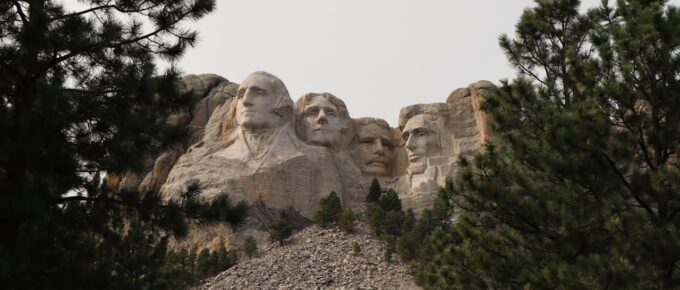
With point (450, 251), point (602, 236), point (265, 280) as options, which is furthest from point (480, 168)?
point (265, 280)

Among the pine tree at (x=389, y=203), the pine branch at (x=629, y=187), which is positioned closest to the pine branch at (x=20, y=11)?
the pine branch at (x=629, y=187)

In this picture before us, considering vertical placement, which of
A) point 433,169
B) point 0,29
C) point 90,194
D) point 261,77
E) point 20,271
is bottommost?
point 20,271

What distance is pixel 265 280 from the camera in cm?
2814

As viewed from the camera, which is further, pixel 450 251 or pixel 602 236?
pixel 450 251

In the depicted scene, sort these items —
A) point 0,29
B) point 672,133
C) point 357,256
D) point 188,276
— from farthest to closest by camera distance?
point 357,256, point 188,276, point 672,133, point 0,29

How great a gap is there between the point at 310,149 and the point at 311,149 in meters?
0.03

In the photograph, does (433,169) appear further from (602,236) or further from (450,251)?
(602,236)

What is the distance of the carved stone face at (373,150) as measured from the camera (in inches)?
1453

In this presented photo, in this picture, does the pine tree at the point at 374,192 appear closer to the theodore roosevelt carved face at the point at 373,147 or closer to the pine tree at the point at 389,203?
the pine tree at the point at 389,203

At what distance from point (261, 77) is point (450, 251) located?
1757 cm

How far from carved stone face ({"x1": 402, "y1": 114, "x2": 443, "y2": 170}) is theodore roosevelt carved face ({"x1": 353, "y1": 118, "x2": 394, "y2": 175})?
146 centimetres

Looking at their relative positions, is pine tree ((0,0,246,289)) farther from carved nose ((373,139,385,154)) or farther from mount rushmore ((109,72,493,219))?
carved nose ((373,139,385,154))

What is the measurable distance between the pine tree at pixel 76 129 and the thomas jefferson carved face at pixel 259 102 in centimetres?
1916

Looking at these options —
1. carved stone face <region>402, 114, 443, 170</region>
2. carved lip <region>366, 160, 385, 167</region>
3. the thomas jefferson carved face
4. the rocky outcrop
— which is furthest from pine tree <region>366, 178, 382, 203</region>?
the thomas jefferson carved face
